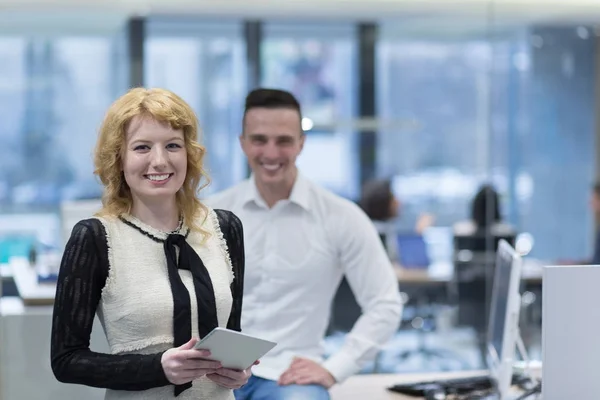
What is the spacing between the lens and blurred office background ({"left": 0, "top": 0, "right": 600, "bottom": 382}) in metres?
7.39

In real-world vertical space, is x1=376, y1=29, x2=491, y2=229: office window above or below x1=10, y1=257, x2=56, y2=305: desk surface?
above

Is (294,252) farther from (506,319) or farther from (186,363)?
(186,363)

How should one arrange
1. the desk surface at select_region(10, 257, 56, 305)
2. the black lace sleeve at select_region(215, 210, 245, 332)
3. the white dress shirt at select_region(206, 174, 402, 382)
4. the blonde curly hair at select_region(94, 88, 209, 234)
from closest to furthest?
the blonde curly hair at select_region(94, 88, 209, 234), the black lace sleeve at select_region(215, 210, 245, 332), the white dress shirt at select_region(206, 174, 402, 382), the desk surface at select_region(10, 257, 56, 305)

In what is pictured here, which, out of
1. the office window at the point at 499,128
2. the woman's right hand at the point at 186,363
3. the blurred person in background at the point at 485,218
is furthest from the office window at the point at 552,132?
the woman's right hand at the point at 186,363

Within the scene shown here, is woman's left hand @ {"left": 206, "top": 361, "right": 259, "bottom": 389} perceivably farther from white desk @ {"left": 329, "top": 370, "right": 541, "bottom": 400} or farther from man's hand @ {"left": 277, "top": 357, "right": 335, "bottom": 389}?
white desk @ {"left": 329, "top": 370, "right": 541, "bottom": 400}

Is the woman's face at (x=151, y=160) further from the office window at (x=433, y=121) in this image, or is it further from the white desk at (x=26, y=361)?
the office window at (x=433, y=121)

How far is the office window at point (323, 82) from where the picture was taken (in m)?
7.45

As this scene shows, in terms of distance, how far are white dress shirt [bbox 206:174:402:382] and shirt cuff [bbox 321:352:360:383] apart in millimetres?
58

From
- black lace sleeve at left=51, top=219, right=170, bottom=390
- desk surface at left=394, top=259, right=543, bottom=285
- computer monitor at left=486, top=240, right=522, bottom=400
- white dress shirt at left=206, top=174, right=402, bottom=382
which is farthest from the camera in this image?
desk surface at left=394, top=259, right=543, bottom=285

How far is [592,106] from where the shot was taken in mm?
7551

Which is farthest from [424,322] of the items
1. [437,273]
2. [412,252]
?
[412,252]

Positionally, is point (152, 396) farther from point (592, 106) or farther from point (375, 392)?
point (592, 106)

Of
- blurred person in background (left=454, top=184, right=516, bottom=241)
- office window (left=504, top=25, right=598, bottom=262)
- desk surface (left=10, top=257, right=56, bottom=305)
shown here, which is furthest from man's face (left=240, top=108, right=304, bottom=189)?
office window (left=504, top=25, right=598, bottom=262)

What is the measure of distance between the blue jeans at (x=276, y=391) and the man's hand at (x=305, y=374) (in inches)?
0.6
